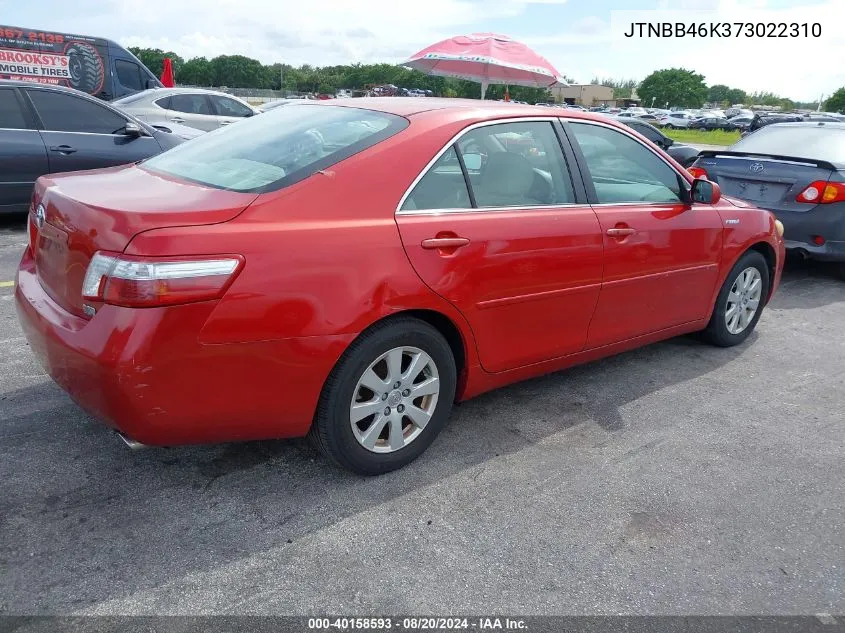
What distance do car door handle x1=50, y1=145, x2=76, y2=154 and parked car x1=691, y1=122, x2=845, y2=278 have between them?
20.3 ft

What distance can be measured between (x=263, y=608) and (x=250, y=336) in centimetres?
88

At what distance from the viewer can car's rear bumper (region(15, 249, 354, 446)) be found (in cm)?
235

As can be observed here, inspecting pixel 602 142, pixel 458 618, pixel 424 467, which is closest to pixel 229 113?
pixel 602 142

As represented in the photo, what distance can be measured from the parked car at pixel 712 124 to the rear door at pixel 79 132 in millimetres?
51644

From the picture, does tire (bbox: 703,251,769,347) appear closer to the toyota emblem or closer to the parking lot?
the parking lot

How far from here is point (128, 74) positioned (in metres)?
13.9

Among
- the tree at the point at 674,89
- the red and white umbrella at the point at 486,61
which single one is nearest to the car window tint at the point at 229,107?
the red and white umbrella at the point at 486,61

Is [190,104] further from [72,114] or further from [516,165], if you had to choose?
[516,165]

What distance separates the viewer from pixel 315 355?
8.60ft

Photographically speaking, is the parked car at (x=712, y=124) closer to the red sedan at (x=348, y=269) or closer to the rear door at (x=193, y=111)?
the rear door at (x=193, y=111)

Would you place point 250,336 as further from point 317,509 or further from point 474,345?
point 474,345

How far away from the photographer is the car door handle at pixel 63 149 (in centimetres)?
711

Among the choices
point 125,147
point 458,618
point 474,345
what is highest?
point 125,147

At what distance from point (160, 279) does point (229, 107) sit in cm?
1139
